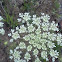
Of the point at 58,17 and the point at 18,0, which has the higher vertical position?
the point at 18,0

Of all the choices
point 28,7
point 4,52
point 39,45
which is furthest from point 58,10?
point 4,52

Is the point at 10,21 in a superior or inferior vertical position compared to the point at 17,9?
inferior

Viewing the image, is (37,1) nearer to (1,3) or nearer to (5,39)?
(1,3)

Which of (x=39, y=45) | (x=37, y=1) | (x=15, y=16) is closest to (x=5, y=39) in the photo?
(x=15, y=16)

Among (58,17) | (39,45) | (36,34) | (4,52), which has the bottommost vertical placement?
(4,52)

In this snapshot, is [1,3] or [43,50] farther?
[1,3]

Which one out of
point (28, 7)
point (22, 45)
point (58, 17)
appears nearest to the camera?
point (22, 45)

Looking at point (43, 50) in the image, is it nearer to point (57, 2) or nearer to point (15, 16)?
point (15, 16)

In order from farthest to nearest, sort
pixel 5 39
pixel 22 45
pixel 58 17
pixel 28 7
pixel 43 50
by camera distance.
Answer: pixel 58 17, pixel 28 7, pixel 5 39, pixel 43 50, pixel 22 45

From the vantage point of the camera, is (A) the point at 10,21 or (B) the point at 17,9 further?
(B) the point at 17,9
